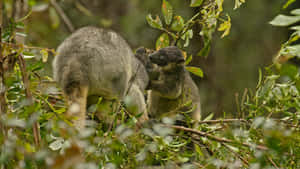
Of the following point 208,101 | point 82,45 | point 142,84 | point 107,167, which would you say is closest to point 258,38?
point 208,101

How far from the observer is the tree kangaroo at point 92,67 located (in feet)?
7.89

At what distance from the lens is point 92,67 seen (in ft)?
8.16

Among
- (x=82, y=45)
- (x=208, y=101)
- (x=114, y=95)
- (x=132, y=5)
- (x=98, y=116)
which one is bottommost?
(x=208, y=101)

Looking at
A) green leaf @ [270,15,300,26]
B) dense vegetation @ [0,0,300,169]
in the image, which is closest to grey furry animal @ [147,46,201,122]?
dense vegetation @ [0,0,300,169]

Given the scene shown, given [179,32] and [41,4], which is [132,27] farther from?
[41,4]

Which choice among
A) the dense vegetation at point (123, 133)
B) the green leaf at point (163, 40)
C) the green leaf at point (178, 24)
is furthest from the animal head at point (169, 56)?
the green leaf at point (178, 24)

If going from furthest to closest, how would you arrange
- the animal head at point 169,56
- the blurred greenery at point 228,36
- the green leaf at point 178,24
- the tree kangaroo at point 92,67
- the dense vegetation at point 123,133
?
the blurred greenery at point 228,36 < the animal head at point 169,56 < the tree kangaroo at point 92,67 < the green leaf at point 178,24 < the dense vegetation at point 123,133

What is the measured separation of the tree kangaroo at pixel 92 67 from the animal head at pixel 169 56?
0.74 ft

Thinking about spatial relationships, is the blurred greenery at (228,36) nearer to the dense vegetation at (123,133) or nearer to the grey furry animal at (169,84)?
the grey furry animal at (169,84)

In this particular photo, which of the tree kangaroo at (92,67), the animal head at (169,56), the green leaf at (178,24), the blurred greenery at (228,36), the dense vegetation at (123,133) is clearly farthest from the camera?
the blurred greenery at (228,36)

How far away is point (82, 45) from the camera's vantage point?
2.54 metres

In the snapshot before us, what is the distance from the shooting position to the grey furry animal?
9.00ft

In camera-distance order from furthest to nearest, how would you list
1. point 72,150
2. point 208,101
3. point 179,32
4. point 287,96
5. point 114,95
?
point 208,101 < point 114,95 < point 179,32 < point 287,96 < point 72,150

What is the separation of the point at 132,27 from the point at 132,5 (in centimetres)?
172
